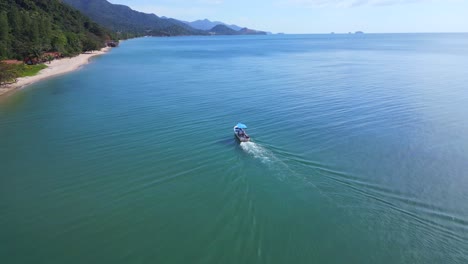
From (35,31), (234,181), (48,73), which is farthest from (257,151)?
(35,31)

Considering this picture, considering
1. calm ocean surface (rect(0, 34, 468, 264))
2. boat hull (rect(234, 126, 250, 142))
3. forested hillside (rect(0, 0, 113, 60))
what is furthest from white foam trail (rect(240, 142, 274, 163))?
forested hillside (rect(0, 0, 113, 60))

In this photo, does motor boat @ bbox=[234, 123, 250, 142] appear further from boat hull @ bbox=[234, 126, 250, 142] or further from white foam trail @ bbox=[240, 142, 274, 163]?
white foam trail @ bbox=[240, 142, 274, 163]

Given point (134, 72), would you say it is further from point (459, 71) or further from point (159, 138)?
point (459, 71)

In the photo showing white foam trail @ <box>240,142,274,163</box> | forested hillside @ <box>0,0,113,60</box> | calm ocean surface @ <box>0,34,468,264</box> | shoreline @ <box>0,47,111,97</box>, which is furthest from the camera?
forested hillside @ <box>0,0,113,60</box>

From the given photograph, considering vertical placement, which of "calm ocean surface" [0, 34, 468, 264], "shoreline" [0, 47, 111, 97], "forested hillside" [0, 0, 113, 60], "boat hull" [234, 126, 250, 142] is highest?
A: "forested hillside" [0, 0, 113, 60]

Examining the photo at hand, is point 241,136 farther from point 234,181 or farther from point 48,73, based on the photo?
point 48,73

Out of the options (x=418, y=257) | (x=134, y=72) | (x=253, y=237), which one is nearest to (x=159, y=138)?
(x=253, y=237)
